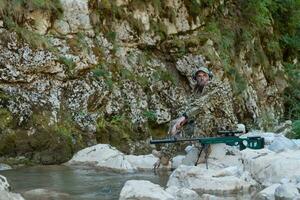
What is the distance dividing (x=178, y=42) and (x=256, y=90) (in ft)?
13.5

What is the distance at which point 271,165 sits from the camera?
22.8 ft

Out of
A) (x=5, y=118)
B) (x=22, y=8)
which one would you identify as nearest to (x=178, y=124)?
(x=5, y=118)

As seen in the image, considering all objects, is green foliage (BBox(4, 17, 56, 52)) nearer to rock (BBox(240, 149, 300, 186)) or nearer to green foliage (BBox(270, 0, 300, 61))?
rock (BBox(240, 149, 300, 186))

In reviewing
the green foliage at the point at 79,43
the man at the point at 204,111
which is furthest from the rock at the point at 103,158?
the green foliage at the point at 79,43

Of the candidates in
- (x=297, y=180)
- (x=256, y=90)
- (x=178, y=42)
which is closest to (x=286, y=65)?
(x=256, y=90)

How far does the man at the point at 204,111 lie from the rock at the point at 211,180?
0.99 metres

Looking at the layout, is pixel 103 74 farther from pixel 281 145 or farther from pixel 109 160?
pixel 281 145

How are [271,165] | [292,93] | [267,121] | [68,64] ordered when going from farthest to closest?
[292,93]
[267,121]
[68,64]
[271,165]

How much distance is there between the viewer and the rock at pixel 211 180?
639 cm

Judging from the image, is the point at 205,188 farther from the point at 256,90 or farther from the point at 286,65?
the point at 286,65

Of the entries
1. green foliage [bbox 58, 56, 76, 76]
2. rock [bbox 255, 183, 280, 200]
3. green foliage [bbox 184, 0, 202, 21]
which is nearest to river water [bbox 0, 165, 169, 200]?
rock [bbox 255, 183, 280, 200]

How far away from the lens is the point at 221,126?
7922 millimetres

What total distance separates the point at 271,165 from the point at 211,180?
91cm

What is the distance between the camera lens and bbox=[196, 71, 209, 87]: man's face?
7.71 meters
